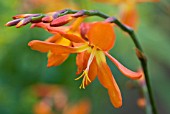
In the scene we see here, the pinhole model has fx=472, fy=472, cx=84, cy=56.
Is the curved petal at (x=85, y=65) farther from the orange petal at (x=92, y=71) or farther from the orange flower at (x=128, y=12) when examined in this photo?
the orange flower at (x=128, y=12)

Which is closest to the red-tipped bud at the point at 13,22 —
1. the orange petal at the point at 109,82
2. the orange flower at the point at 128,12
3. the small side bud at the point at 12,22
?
the small side bud at the point at 12,22

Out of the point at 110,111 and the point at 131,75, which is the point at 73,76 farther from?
the point at 110,111

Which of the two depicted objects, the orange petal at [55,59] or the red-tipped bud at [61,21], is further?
the orange petal at [55,59]

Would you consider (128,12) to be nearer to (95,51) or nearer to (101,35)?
(95,51)

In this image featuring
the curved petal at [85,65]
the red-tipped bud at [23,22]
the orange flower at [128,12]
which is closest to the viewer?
the red-tipped bud at [23,22]

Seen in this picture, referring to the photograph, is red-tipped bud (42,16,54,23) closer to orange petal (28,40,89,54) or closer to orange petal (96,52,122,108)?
orange petal (28,40,89,54)

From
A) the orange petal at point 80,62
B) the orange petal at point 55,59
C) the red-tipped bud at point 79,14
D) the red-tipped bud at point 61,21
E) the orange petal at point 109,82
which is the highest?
the red-tipped bud at point 79,14

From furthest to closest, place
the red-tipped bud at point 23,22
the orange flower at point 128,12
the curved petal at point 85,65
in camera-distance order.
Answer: the orange flower at point 128,12 → the curved petal at point 85,65 → the red-tipped bud at point 23,22

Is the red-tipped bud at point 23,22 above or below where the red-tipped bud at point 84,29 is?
above

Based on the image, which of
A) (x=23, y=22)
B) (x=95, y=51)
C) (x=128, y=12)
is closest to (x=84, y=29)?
(x=95, y=51)
